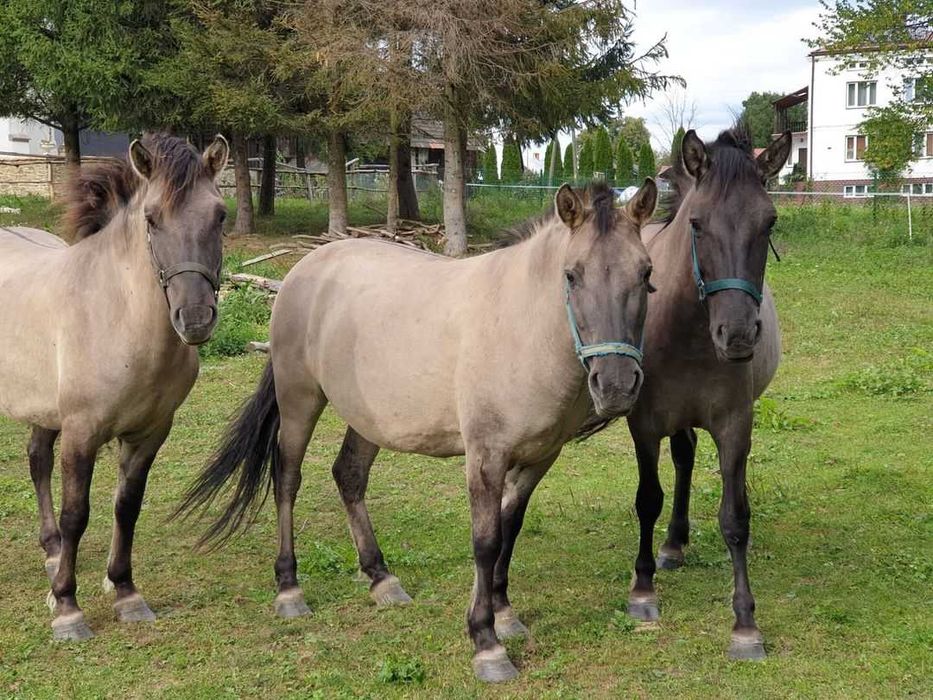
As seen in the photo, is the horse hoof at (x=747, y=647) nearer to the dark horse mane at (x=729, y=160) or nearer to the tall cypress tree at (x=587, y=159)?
the dark horse mane at (x=729, y=160)

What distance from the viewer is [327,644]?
4.55m

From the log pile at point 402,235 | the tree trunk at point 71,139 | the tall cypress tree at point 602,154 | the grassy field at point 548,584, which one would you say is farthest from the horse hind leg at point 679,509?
the tall cypress tree at point 602,154

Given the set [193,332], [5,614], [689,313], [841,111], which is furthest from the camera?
[841,111]

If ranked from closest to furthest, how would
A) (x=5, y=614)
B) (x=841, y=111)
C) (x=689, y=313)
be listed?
(x=689, y=313) < (x=5, y=614) < (x=841, y=111)

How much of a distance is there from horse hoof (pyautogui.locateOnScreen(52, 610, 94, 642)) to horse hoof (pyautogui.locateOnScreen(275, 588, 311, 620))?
0.90 meters

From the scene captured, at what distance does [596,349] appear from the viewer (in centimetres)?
357

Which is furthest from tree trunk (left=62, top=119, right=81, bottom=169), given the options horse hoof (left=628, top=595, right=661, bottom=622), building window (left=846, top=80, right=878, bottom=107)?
building window (left=846, top=80, right=878, bottom=107)

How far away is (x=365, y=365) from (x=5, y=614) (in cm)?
226

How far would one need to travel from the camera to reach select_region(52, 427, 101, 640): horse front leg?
450 cm

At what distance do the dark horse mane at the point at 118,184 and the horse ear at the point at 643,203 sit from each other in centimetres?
192

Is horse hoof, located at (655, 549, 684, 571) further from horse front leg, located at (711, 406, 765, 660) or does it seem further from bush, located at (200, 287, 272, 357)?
bush, located at (200, 287, 272, 357)

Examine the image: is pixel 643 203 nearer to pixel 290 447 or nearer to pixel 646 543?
pixel 646 543

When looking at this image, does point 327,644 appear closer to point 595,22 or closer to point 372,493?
point 372,493

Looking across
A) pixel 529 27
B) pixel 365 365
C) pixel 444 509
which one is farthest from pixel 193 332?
pixel 529 27
